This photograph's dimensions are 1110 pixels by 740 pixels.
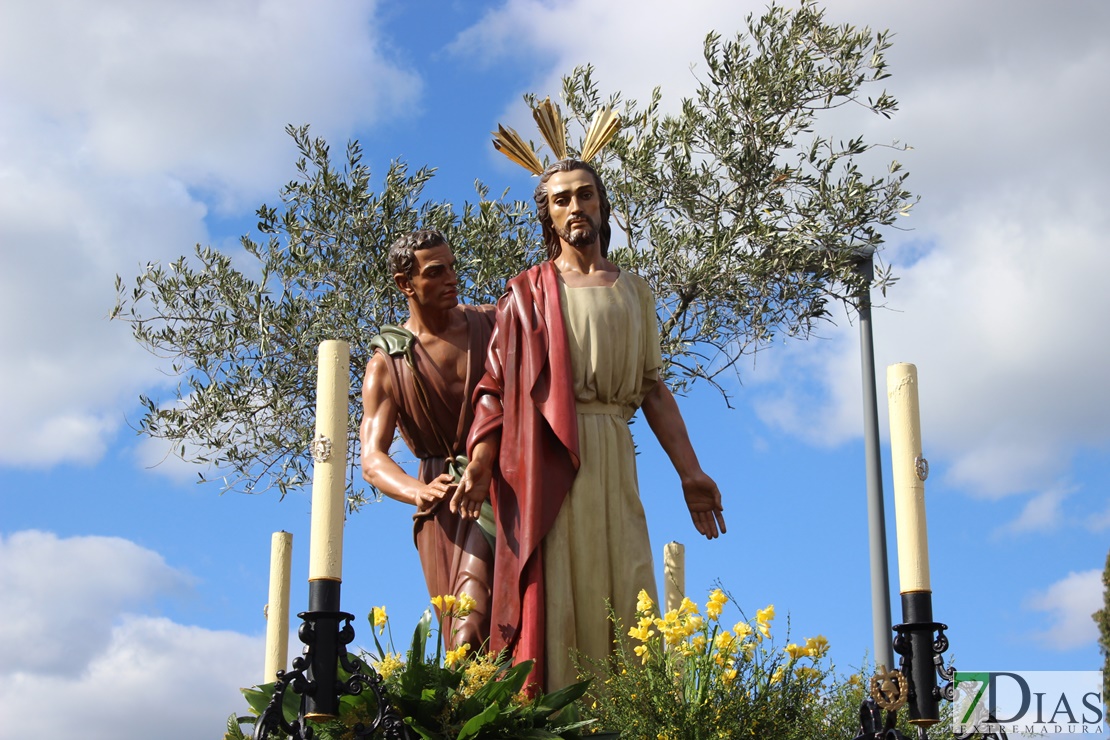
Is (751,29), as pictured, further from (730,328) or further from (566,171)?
(566,171)

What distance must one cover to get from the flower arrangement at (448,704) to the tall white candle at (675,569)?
2423mm

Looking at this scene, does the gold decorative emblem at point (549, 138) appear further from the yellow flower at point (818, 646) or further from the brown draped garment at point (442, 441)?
the yellow flower at point (818, 646)

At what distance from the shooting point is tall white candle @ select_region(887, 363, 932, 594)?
5.36m

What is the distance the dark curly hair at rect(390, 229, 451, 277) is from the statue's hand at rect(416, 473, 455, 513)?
122 cm

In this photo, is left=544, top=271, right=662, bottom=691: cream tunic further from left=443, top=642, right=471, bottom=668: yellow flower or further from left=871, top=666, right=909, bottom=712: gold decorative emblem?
left=871, top=666, right=909, bottom=712: gold decorative emblem

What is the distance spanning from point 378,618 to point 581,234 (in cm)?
213

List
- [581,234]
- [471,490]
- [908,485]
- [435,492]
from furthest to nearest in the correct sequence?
[581,234], [435,492], [471,490], [908,485]

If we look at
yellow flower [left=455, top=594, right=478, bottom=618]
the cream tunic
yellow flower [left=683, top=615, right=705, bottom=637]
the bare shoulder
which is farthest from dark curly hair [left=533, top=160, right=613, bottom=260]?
yellow flower [left=683, top=615, right=705, bottom=637]

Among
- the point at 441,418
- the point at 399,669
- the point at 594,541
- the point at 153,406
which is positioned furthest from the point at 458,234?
the point at 399,669

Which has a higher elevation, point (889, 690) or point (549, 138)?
point (549, 138)

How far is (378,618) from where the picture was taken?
5863 mm

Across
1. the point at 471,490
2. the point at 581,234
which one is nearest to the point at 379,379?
the point at 471,490

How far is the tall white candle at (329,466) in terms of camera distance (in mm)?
5316

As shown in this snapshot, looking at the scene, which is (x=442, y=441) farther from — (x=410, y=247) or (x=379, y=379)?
(x=410, y=247)
